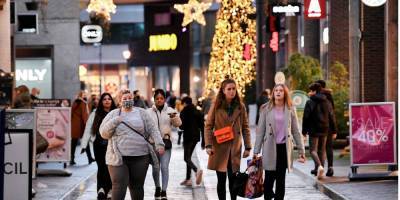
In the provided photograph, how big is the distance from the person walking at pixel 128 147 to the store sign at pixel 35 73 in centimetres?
2536

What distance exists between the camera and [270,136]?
1392 cm

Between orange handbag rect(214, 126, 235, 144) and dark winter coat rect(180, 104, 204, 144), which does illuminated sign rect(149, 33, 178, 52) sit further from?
orange handbag rect(214, 126, 235, 144)

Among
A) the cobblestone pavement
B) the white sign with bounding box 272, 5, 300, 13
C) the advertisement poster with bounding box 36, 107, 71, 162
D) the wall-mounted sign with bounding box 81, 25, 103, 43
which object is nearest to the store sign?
the wall-mounted sign with bounding box 81, 25, 103, 43

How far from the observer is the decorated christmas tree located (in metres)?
42.0

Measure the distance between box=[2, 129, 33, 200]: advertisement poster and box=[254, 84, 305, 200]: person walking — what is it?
2992mm

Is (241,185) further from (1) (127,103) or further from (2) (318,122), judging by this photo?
(2) (318,122)

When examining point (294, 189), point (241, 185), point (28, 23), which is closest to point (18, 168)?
point (241, 185)

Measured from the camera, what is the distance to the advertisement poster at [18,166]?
1353cm

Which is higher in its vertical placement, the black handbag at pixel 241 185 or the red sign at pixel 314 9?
the red sign at pixel 314 9

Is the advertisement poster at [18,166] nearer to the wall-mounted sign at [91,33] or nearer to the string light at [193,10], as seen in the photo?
the wall-mounted sign at [91,33]

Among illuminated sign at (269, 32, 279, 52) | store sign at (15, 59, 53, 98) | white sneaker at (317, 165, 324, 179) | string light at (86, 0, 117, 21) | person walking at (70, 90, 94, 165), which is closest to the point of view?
white sneaker at (317, 165, 324, 179)

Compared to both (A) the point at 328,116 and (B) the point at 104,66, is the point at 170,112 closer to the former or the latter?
(A) the point at 328,116

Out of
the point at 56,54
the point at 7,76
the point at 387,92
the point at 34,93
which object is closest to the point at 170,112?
the point at 7,76

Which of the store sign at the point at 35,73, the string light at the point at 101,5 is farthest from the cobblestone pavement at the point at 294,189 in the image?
the store sign at the point at 35,73
